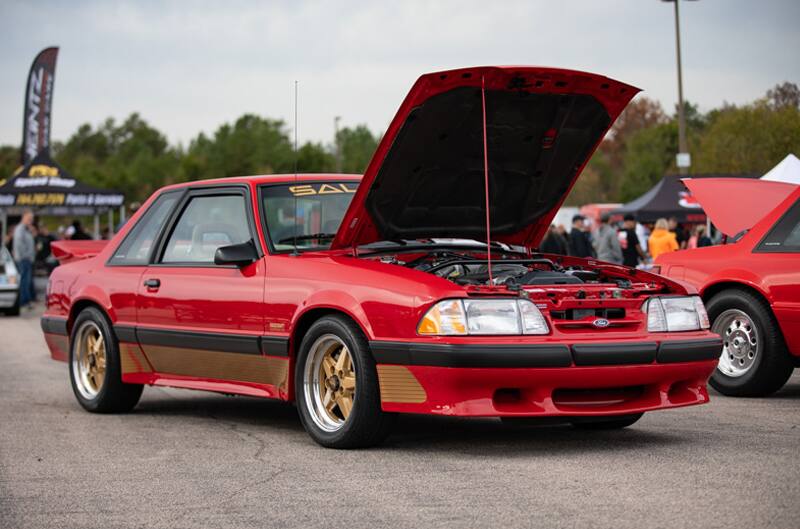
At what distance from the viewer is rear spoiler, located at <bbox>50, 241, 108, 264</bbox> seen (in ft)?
32.0

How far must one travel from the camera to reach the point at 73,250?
32.3 ft

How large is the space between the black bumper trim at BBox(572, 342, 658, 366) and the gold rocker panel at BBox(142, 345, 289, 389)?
5.44 feet

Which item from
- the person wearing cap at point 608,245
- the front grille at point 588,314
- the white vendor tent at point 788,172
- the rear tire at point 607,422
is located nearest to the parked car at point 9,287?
the person wearing cap at point 608,245

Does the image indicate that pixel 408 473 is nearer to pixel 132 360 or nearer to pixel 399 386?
→ pixel 399 386

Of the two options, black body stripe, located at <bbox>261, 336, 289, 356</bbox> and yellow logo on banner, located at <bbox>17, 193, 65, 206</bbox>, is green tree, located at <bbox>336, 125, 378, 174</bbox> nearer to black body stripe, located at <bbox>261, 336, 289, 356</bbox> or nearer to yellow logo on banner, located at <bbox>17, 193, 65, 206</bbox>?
yellow logo on banner, located at <bbox>17, 193, 65, 206</bbox>

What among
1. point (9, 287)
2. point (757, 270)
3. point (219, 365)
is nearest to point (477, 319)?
point (219, 365)

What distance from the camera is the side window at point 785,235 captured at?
855cm

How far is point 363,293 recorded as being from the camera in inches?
245

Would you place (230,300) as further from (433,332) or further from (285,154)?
(285,154)

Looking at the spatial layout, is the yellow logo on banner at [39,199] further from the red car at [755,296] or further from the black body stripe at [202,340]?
the black body stripe at [202,340]

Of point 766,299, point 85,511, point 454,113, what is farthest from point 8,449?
point 766,299

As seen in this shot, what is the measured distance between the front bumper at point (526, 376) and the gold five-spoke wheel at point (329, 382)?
32 cm

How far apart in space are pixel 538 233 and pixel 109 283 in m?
2.84

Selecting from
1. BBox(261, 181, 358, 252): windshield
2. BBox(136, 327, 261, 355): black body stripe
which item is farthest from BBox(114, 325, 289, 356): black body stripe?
BBox(261, 181, 358, 252): windshield
